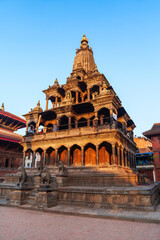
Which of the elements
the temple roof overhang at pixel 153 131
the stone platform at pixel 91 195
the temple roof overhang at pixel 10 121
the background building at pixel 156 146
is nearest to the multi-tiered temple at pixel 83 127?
the temple roof overhang at pixel 153 131

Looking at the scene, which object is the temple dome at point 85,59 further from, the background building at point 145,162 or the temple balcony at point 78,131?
the background building at point 145,162

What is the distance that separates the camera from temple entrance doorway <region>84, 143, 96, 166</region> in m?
22.7

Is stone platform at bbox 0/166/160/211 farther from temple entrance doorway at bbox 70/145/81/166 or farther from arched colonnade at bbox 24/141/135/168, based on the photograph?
temple entrance doorway at bbox 70/145/81/166

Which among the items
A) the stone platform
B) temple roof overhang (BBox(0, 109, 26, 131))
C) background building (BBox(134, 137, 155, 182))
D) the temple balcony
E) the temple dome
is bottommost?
the stone platform

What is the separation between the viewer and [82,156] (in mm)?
21516

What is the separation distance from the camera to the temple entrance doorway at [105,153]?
21875mm

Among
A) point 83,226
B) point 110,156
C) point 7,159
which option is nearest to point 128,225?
point 83,226

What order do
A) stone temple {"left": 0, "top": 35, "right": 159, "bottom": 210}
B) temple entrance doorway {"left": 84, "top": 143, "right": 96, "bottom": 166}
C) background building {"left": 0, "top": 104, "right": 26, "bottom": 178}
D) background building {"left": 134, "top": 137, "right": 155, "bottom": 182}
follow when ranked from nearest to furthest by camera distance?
stone temple {"left": 0, "top": 35, "right": 159, "bottom": 210} → temple entrance doorway {"left": 84, "top": 143, "right": 96, "bottom": 166} → background building {"left": 0, "top": 104, "right": 26, "bottom": 178} → background building {"left": 134, "top": 137, "right": 155, "bottom": 182}

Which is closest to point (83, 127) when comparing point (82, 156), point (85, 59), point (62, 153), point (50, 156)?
point (82, 156)

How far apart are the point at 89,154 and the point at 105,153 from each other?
2263mm

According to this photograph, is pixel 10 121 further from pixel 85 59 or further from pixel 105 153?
pixel 105 153

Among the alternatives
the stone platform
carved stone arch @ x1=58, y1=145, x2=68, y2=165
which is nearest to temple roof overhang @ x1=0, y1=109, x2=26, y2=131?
carved stone arch @ x1=58, y1=145, x2=68, y2=165

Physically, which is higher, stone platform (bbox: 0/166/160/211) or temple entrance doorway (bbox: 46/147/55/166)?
temple entrance doorway (bbox: 46/147/55/166)

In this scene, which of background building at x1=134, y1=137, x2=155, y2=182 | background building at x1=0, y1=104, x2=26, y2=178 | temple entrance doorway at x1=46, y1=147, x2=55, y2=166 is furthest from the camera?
background building at x1=134, y1=137, x2=155, y2=182
